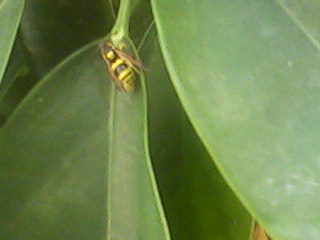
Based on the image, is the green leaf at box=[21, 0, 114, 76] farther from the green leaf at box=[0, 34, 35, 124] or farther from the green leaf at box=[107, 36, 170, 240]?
the green leaf at box=[107, 36, 170, 240]

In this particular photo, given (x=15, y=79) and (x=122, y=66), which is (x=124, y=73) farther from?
(x=15, y=79)

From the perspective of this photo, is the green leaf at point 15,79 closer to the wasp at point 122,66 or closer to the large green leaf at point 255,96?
the wasp at point 122,66

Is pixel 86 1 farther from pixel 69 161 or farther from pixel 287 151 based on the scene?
pixel 287 151


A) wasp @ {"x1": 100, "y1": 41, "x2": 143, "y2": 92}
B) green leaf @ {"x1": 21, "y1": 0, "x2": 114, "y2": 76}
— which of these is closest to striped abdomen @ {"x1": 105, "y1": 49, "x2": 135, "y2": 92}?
wasp @ {"x1": 100, "y1": 41, "x2": 143, "y2": 92}

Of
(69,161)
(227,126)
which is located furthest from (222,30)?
(69,161)

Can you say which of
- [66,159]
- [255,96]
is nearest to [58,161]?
[66,159]

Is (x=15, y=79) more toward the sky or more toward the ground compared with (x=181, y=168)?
more toward the sky
